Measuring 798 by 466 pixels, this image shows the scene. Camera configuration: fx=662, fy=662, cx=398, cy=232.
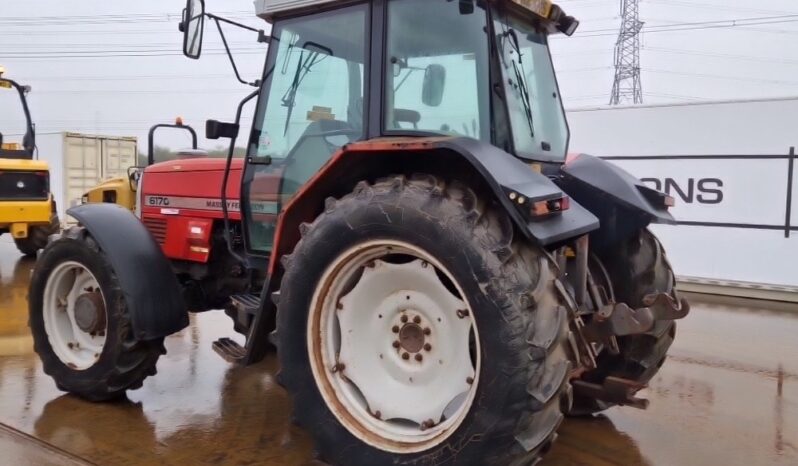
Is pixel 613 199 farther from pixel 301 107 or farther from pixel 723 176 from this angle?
pixel 723 176

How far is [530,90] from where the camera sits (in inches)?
142

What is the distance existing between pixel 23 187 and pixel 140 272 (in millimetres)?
7440

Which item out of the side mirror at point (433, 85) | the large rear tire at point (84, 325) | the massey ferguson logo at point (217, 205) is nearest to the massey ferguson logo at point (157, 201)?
the massey ferguson logo at point (217, 205)

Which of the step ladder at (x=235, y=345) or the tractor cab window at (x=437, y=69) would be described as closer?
the tractor cab window at (x=437, y=69)

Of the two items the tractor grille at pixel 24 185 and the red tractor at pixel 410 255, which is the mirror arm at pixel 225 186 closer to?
the red tractor at pixel 410 255

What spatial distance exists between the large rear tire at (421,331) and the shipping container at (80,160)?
1369cm

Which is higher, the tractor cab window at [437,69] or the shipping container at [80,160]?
the tractor cab window at [437,69]

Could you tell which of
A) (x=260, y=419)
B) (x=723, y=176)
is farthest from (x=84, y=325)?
(x=723, y=176)

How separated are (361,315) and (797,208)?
6968mm

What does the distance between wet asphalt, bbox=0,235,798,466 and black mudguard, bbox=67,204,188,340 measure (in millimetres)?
575

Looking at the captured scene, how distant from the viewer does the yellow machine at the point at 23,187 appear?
9.73 m

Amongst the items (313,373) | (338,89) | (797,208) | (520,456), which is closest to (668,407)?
(520,456)

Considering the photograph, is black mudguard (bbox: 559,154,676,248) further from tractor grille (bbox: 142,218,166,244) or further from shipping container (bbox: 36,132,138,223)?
shipping container (bbox: 36,132,138,223)

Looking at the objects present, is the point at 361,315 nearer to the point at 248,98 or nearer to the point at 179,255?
the point at 248,98
